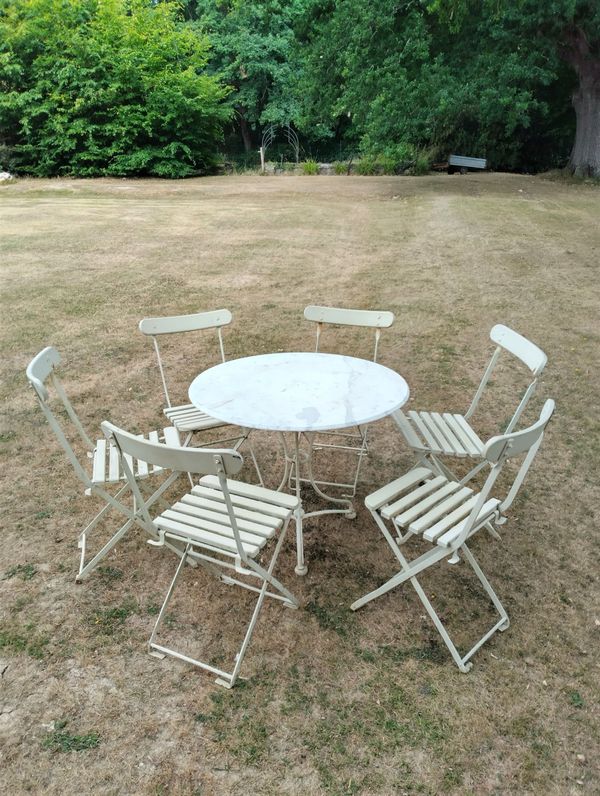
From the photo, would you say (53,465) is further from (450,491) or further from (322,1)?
(322,1)

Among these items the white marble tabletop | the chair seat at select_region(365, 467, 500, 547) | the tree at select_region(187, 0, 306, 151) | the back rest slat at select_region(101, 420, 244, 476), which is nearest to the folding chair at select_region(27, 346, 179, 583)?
the white marble tabletop

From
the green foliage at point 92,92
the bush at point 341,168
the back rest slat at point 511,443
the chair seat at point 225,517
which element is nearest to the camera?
the back rest slat at point 511,443

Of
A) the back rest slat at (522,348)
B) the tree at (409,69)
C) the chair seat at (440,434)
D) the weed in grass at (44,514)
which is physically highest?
the tree at (409,69)

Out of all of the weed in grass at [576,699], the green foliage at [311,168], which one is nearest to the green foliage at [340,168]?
the green foliage at [311,168]

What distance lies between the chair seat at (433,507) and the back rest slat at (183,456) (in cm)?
78

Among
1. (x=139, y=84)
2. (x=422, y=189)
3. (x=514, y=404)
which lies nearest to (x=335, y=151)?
(x=139, y=84)

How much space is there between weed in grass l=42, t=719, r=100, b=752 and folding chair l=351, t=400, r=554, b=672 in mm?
1201

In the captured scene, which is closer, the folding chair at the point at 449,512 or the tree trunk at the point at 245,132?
the folding chair at the point at 449,512

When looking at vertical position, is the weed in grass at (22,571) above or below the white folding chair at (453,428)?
below

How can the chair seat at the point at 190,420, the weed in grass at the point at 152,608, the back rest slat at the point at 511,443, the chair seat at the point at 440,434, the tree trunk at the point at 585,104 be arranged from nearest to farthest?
the back rest slat at the point at 511,443, the weed in grass at the point at 152,608, the chair seat at the point at 440,434, the chair seat at the point at 190,420, the tree trunk at the point at 585,104

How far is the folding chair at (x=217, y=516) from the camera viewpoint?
1993 millimetres

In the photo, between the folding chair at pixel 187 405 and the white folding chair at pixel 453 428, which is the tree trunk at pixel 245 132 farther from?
the white folding chair at pixel 453 428

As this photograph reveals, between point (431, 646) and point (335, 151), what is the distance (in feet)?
99.0

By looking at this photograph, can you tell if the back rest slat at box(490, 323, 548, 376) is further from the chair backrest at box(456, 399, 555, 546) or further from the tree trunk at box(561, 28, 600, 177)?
the tree trunk at box(561, 28, 600, 177)
